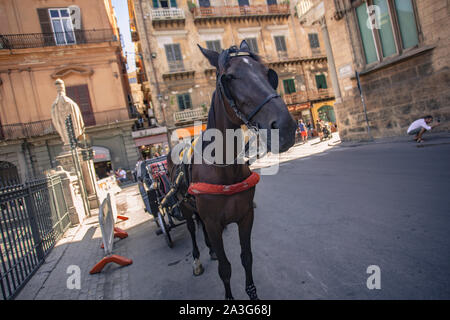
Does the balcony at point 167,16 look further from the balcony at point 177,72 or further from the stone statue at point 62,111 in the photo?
the stone statue at point 62,111

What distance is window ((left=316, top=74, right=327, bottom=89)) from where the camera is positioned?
27.7 m

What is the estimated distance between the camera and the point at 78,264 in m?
4.18

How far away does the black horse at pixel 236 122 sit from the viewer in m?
1.50

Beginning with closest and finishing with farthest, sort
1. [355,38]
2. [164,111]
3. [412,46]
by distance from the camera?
[412,46] < [355,38] < [164,111]

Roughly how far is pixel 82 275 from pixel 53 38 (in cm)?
2229

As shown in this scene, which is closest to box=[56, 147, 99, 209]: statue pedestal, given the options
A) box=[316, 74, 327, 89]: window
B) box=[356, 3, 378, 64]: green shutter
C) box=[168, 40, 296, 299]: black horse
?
box=[168, 40, 296, 299]: black horse

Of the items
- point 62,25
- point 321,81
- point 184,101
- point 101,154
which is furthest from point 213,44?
point 101,154

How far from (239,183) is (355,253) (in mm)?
1713

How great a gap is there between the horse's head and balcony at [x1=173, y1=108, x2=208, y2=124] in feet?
69.9

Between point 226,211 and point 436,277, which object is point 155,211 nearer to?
point 226,211

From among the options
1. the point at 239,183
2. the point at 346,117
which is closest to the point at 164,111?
the point at 346,117

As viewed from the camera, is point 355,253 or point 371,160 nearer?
point 355,253

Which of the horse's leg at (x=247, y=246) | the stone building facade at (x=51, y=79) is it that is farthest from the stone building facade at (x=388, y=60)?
the stone building facade at (x=51, y=79)
